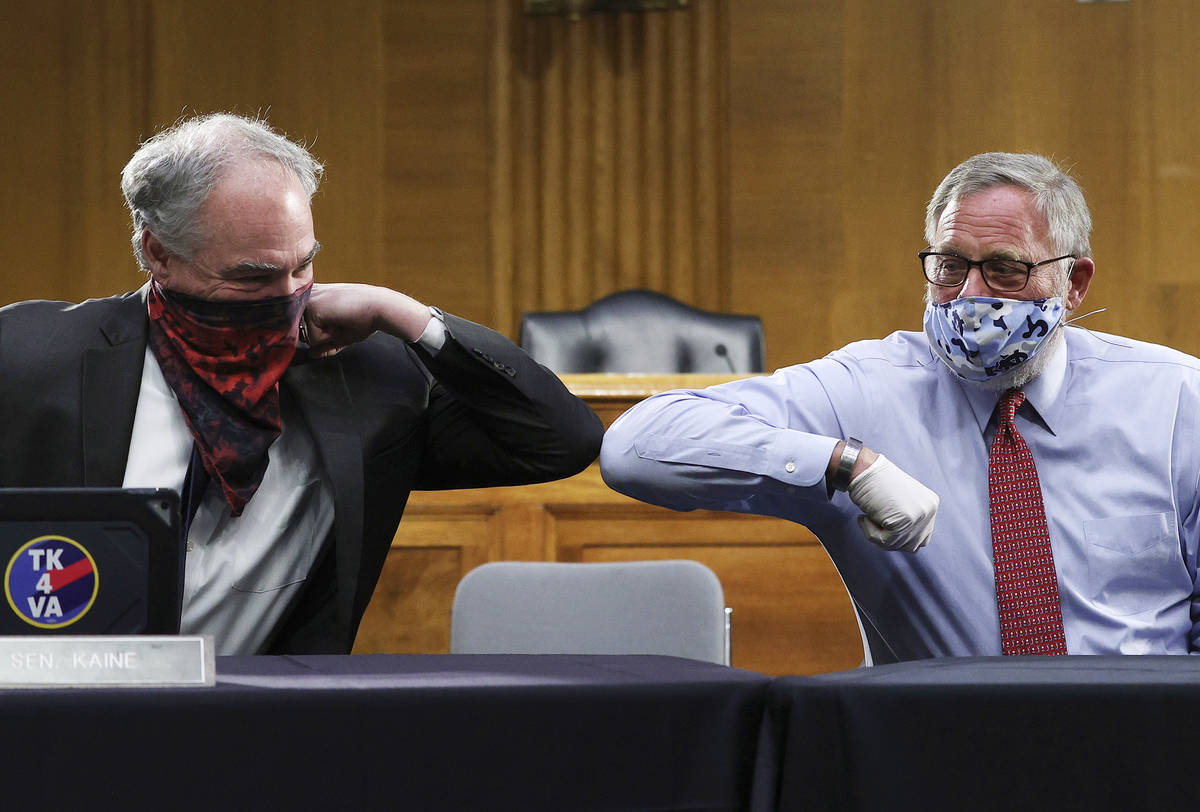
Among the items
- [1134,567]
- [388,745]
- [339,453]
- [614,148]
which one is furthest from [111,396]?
[614,148]

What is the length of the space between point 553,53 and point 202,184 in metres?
4.21

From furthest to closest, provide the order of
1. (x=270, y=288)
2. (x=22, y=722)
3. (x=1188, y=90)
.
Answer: (x=1188, y=90), (x=270, y=288), (x=22, y=722)

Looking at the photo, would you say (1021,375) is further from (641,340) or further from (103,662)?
(641,340)

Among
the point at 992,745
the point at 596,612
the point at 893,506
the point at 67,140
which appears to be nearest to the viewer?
the point at 992,745

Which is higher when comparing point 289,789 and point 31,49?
point 31,49

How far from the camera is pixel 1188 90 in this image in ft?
18.5

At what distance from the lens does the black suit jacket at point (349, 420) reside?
165 centimetres

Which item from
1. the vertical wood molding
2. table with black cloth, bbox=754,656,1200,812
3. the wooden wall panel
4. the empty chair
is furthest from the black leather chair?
table with black cloth, bbox=754,656,1200,812

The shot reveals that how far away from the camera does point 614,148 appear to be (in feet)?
18.6

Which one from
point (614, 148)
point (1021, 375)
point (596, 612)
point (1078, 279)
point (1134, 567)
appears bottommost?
point (596, 612)

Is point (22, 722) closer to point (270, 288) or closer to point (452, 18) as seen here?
point (270, 288)

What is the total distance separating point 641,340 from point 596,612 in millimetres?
2214

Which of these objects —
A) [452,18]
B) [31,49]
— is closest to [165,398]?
[452,18]

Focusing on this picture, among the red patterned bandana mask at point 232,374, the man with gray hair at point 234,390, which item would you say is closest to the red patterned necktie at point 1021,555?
the man with gray hair at point 234,390
